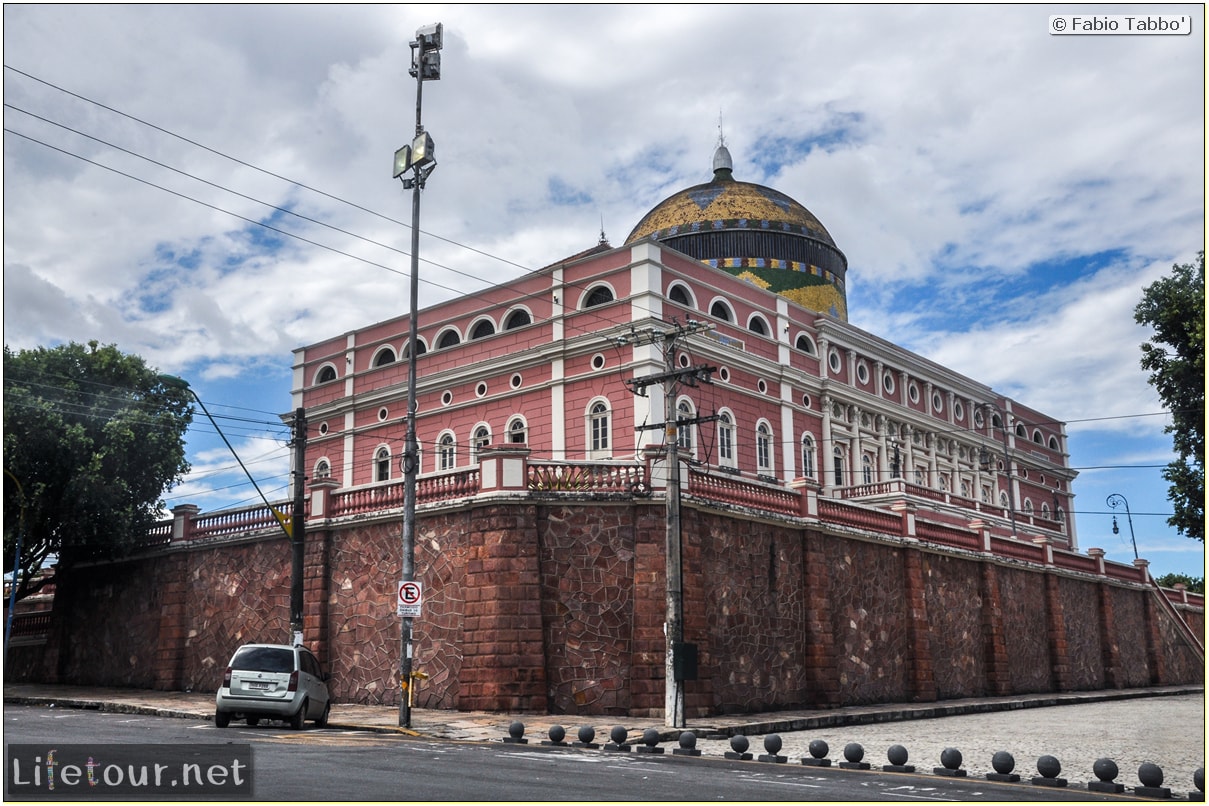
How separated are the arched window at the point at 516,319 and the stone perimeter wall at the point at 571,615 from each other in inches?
514

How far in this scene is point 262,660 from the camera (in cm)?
1759

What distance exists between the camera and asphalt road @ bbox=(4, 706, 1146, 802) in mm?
9812

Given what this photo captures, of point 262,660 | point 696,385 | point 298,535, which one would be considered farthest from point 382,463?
point 262,660

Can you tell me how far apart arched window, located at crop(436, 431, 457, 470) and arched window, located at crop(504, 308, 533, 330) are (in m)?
4.17

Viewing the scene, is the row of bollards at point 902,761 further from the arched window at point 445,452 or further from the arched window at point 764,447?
the arched window at point 445,452

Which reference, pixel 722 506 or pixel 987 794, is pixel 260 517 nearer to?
pixel 722 506

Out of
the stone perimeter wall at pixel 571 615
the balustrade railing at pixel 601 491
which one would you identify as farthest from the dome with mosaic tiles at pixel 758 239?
the stone perimeter wall at pixel 571 615

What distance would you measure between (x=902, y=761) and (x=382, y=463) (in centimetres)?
2868

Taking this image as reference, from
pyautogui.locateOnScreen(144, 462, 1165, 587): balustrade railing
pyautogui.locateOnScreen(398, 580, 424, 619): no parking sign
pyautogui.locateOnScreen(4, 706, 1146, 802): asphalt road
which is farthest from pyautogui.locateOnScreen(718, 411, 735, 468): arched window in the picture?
pyautogui.locateOnScreen(4, 706, 1146, 802): asphalt road

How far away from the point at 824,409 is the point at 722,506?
58.5 feet

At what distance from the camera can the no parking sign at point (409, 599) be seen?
19.4 m

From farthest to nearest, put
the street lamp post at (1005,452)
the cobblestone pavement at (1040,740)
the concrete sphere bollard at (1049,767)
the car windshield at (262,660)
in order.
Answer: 1. the street lamp post at (1005,452)
2. the car windshield at (262,660)
3. the cobblestone pavement at (1040,740)
4. the concrete sphere bollard at (1049,767)

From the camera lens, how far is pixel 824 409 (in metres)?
40.8

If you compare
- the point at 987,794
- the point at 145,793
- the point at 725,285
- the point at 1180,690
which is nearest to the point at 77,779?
the point at 145,793
